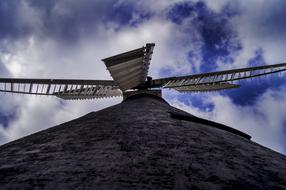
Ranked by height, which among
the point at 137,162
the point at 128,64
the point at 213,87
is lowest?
the point at 137,162

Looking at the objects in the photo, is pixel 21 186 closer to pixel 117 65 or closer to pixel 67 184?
pixel 67 184

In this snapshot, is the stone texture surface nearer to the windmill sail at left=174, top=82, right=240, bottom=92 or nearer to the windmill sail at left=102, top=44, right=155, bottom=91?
the windmill sail at left=102, top=44, right=155, bottom=91

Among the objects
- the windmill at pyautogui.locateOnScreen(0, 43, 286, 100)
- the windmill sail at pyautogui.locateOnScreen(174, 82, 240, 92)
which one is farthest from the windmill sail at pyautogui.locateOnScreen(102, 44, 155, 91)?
the windmill sail at pyautogui.locateOnScreen(174, 82, 240, 92)

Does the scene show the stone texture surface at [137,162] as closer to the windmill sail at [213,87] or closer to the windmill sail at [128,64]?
the windmill sail at [128,64]

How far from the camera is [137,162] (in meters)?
2.73

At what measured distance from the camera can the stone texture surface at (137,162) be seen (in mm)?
2371

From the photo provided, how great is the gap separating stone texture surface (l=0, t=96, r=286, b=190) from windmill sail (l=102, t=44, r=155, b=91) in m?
2.35

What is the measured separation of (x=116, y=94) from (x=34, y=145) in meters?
8.59

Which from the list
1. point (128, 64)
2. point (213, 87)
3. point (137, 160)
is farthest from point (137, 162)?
point (213, 87)

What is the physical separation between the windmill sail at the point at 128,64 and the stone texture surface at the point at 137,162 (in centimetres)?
235

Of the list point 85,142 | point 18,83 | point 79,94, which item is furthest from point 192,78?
point 85,142

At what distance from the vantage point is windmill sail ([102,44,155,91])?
6.27 meters

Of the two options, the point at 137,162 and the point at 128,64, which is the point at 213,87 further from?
the point at 137,162

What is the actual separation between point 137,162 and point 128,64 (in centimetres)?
440
